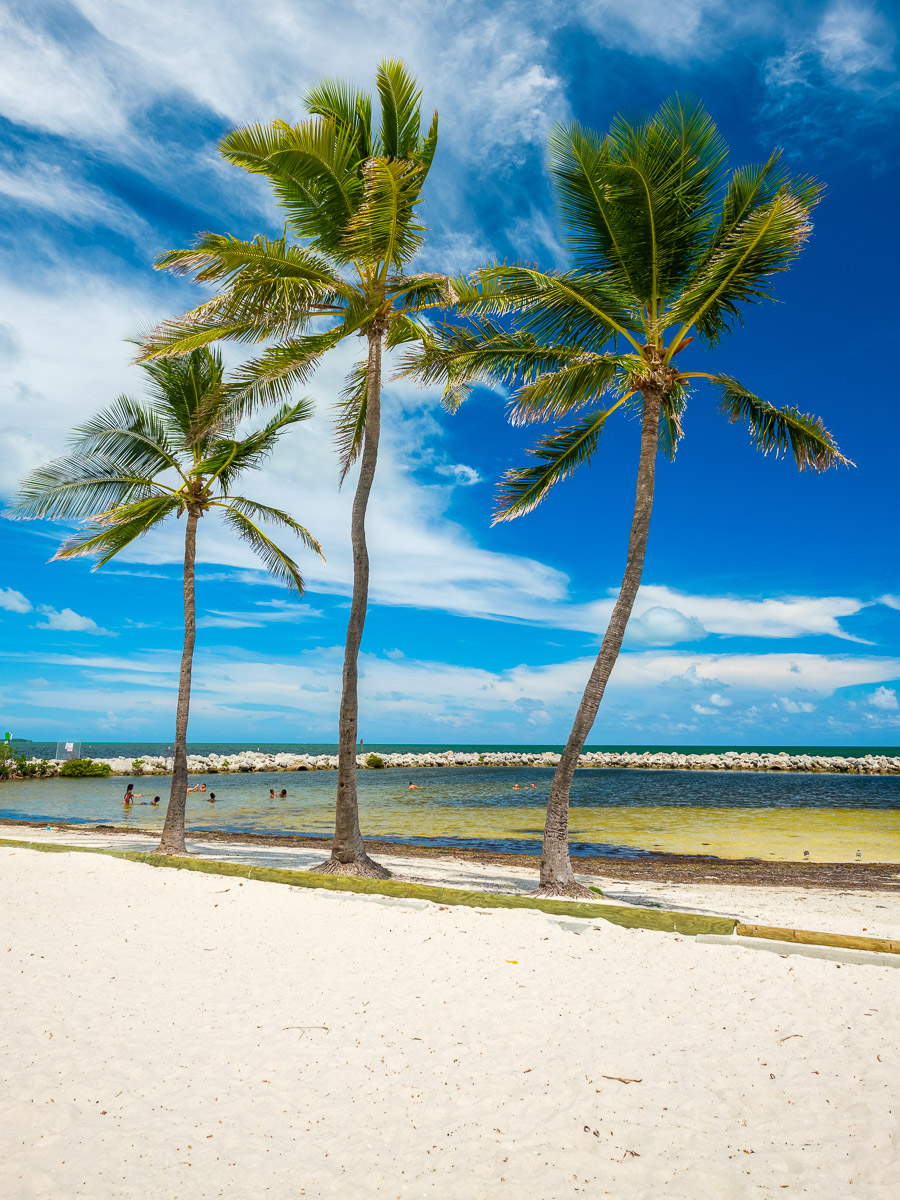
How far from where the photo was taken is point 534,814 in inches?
998

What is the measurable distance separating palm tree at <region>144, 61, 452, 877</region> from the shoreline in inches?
215

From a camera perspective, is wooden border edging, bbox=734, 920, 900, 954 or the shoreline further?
the shoreline

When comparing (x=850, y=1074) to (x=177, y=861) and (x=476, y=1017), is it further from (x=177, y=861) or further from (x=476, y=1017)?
(x=177, y=861)

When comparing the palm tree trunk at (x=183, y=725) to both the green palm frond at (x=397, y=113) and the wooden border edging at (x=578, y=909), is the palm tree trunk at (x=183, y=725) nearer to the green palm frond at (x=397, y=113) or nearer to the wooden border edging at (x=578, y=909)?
the wooden border edging at (x=578, y=909)

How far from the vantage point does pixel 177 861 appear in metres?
9.46

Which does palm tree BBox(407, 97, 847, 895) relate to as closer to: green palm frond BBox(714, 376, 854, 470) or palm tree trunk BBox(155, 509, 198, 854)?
green palm frond BBox(714, 376, 854, 470)

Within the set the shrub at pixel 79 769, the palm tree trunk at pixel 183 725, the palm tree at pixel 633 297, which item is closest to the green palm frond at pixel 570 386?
the palm tree at pixel 633 297

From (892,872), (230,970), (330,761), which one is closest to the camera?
(230,970)

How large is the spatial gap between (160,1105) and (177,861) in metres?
6.51

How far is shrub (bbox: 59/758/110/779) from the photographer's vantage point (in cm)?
4028

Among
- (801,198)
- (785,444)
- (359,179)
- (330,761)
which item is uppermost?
(359,179)

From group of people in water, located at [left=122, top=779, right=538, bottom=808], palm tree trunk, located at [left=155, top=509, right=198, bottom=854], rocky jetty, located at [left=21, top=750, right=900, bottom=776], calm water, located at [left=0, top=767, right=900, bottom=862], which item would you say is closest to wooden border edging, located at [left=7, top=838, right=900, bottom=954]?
palm tree trunk, located at [left=155, top=509, right=198, bottom=854]

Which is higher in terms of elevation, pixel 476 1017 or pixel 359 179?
pixel 359 179

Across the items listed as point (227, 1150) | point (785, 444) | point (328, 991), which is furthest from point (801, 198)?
point (227, 1150)
